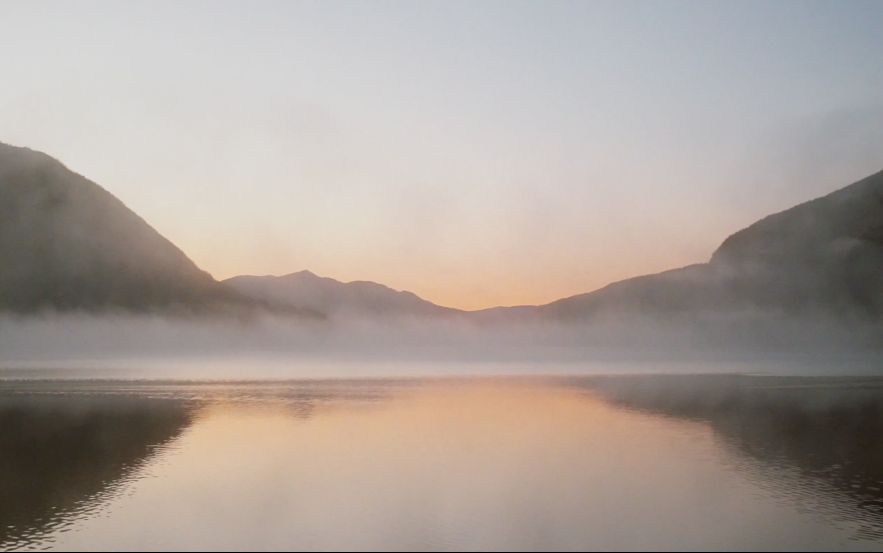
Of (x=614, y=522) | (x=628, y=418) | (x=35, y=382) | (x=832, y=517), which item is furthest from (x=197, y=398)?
(x=832, y=517)

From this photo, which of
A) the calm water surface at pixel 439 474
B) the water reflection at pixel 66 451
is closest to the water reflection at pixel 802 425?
the calm water surface at pixel 439 474

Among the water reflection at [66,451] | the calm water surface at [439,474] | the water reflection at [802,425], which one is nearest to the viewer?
the calm water surface at [439,474]

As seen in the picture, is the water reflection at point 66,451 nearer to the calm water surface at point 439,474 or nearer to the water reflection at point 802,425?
the calm water surface at point 439,474

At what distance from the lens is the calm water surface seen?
41.7 meters

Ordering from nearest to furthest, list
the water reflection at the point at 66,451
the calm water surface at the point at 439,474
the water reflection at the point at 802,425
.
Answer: the calm water surface at the point at 439,474 < the water reflection at the point at 66,451 < the water reflection at the point at 802,425

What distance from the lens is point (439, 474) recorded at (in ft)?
192

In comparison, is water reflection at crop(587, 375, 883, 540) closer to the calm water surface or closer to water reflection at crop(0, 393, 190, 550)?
the calm water surface

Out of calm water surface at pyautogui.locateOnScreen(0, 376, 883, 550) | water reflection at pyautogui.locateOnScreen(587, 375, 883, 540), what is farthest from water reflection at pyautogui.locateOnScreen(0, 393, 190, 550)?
water reflection at pyautogui.locateOnScreen(587, 375, 883, 540)

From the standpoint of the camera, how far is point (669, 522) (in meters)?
43.8

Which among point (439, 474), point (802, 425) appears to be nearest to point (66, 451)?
point (439, 474)

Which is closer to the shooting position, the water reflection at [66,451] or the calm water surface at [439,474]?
the calm water surface at [439,474]

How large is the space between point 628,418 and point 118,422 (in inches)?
2419

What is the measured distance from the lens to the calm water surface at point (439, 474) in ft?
137

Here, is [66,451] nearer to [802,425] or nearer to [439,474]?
[439,474]
